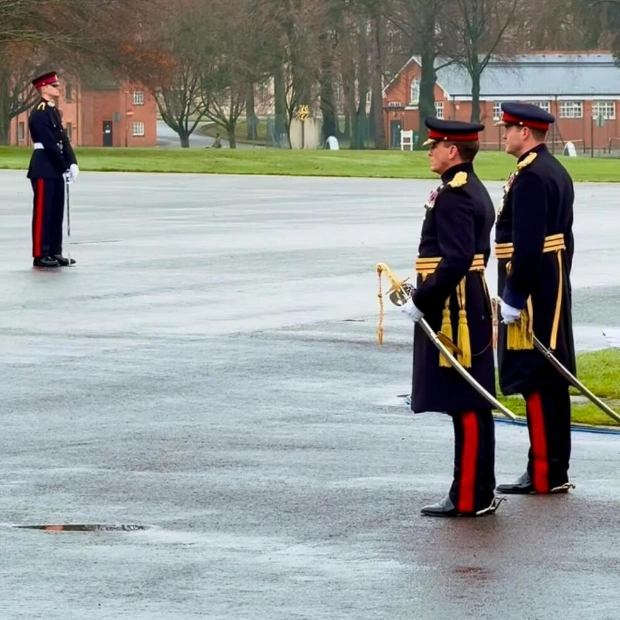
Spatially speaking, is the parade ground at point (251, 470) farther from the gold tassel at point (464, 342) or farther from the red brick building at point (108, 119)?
the red brick building at point (108, 119)

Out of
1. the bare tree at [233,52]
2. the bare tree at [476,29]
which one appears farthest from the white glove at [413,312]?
the bare tree at [476,29]

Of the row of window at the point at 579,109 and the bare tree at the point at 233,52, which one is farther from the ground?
the bare tree at the point at 233,52

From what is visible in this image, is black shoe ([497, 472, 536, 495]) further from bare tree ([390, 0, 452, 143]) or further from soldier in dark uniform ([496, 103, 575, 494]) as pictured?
bare tree ([390, 0, 452, 143])

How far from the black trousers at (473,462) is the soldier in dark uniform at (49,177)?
1224 centimetres

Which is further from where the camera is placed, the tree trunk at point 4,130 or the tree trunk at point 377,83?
the tree trunk at point 377,83

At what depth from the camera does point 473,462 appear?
315 inches

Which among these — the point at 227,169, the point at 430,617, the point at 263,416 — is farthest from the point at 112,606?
the point at 227,169

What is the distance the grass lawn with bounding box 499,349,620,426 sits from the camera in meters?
10.7

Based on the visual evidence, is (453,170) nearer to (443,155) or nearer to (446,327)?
(443,155)

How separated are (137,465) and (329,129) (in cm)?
8236

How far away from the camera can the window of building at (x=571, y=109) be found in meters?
111

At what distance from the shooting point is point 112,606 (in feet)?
20.7

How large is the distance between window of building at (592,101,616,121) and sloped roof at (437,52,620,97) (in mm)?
657

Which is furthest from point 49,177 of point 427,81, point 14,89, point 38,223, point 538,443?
point 427,81
